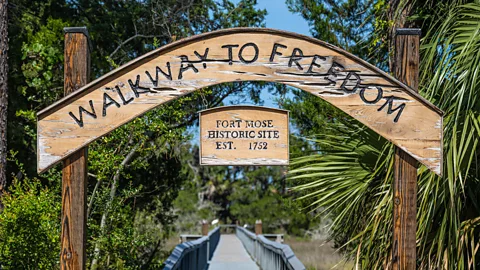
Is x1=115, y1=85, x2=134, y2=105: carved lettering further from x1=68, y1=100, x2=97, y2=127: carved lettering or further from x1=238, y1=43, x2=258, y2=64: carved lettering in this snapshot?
x1=238, y1=43, x2=258, y2=64: carved lettering

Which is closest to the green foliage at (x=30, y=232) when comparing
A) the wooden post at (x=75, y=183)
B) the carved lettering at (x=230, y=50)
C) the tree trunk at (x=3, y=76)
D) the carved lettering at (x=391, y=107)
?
the tree trunk at (x=3, y=76)

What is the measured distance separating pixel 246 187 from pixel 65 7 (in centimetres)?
2690

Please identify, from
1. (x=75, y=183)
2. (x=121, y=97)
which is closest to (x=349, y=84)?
(x=121, y=97)

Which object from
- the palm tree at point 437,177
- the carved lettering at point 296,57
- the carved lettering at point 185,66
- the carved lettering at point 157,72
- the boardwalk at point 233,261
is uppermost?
the carved lettering at point 296,57

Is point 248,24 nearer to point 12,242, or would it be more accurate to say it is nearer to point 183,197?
point 12,242

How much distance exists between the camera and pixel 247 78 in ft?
18.2

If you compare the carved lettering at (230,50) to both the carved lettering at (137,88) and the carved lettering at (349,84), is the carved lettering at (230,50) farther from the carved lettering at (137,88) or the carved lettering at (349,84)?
the carved lettering at (349,84)

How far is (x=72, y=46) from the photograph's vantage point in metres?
5.57

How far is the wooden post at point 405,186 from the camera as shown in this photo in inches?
218

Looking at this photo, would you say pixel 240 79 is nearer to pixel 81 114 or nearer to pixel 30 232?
pixel 81 114

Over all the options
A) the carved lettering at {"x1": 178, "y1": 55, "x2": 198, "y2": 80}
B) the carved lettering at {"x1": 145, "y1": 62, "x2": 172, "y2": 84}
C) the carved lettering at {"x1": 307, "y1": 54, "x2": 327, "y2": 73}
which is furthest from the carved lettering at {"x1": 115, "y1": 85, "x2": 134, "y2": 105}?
the carved lettering at {"x1": 307, "y1": 54, "x2": 327, "y2": 73}

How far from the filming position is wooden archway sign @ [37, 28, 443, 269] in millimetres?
5508

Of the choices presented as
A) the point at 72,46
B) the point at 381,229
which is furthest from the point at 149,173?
the point at 72,46

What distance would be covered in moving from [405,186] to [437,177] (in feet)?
3.10
